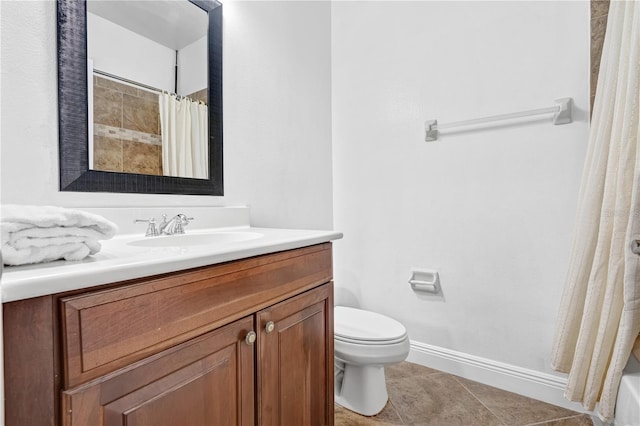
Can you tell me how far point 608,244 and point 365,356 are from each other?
0.94 meters

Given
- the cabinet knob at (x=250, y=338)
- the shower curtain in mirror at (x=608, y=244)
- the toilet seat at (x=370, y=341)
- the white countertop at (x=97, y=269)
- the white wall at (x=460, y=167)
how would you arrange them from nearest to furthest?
the white countertop at (x=97, y=269) < the cabinet knob at (x=250, y=338) < the shower curtain in mirror at (x=608, y=244) < the toilet seat at (x=370, y=341) < the white wall at (x=460, y=167)

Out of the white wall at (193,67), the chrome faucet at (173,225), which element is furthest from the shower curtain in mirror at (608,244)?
the white wall at (193,67)

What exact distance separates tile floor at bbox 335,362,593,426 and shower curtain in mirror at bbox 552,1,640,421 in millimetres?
394

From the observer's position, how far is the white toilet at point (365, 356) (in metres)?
1.36

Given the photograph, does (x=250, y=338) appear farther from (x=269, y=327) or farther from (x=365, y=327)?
(x=365, y=327)

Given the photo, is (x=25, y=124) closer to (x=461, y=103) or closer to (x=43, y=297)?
(x=43, y=297)

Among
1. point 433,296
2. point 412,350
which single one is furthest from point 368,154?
point 412,350

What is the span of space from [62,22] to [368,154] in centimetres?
153

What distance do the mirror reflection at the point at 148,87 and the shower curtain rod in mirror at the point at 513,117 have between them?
3.80 ft

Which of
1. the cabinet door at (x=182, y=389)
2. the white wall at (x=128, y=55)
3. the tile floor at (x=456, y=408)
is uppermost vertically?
the white wall at (x=128, y=55)

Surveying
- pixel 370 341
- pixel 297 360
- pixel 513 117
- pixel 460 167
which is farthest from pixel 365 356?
pixel 513 117

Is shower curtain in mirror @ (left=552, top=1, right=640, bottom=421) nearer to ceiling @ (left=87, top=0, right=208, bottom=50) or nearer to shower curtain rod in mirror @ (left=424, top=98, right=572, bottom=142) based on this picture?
shower curtain rod in mirror @ (left=424, top=98, right=572, bottom=142)

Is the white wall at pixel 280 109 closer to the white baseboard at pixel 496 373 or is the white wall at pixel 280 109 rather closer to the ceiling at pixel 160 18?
the ceiling at pixel 160 18

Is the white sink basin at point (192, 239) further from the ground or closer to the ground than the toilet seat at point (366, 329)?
further from the ground
